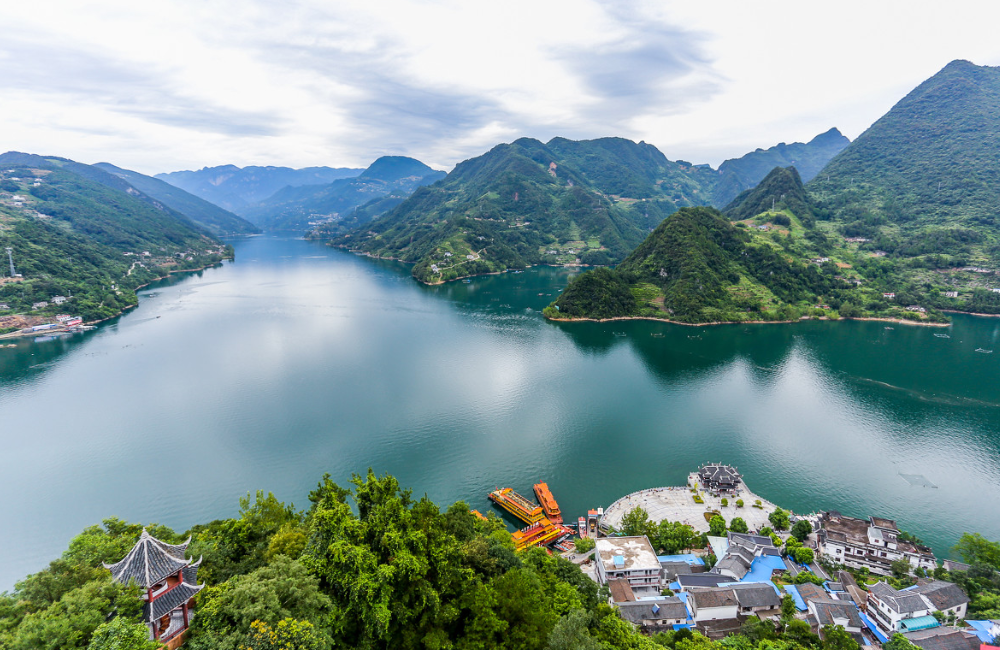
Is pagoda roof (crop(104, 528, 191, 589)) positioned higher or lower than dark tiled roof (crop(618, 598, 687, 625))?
higher

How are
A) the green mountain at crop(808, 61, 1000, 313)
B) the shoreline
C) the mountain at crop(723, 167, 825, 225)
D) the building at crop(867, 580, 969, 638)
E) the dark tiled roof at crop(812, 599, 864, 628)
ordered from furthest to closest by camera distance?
the mountain at crop(723, 167, 825, 225), the green mountain at crop(808, 61, 1000, 313), the shoreline, the dark tiled roof at crop(812, 599, 864, 628), the building at crop(867, 580, 969, 638)

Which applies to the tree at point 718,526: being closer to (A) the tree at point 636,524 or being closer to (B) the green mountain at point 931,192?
(A) the tree at point 636,524

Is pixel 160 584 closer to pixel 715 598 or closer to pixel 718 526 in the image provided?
pixel 715 598

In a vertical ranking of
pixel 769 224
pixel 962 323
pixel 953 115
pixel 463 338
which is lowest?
pixel 463 338

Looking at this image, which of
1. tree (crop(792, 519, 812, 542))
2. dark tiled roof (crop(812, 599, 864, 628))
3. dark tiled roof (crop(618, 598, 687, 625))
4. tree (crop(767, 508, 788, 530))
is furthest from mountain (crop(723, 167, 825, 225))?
dark tiled roof (crop(618, 598, 687, 625))

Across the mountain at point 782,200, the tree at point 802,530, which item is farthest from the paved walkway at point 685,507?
the mountain at point 782,200

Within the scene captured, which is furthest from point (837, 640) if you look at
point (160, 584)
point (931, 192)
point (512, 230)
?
point (512, 230)

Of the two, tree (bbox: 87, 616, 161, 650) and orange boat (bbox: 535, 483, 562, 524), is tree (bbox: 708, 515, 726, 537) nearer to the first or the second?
orange boat (bbox: 535, 483, 562, 524)

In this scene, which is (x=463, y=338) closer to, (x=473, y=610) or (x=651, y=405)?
(x=651, y=405)

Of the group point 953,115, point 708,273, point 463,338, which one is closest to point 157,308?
point 463,338
